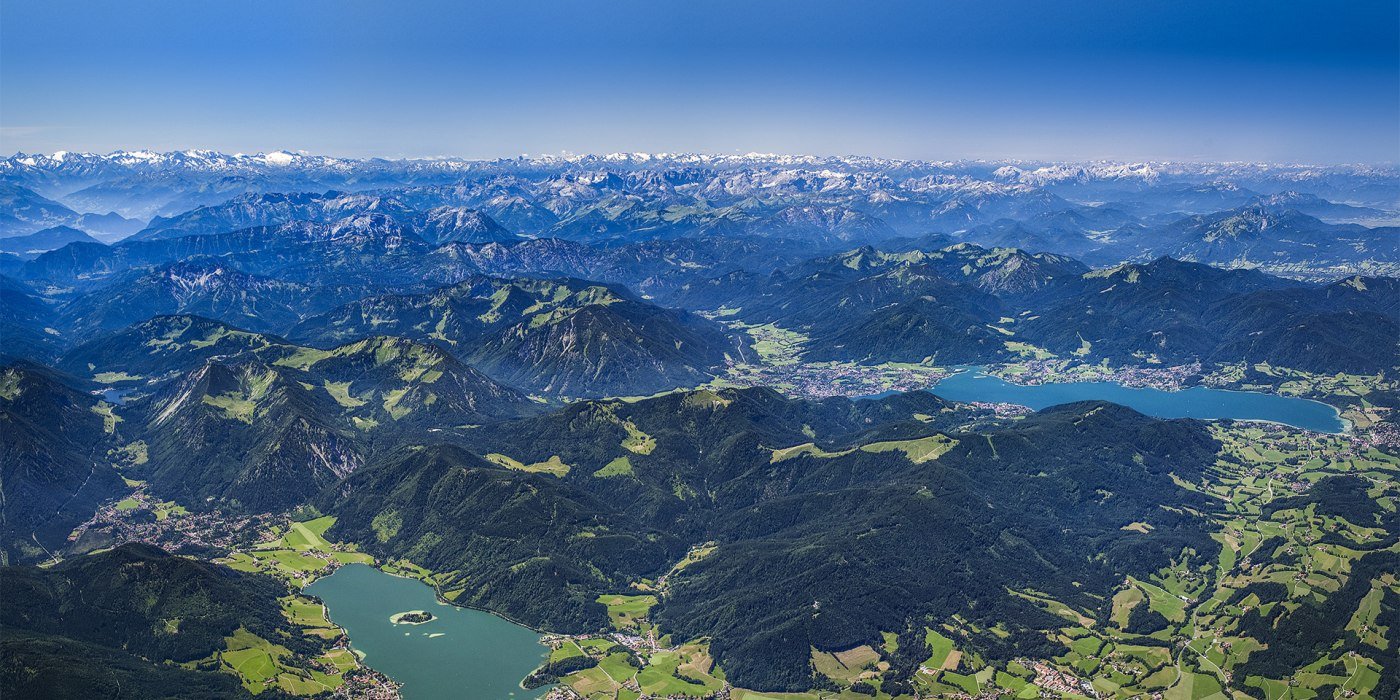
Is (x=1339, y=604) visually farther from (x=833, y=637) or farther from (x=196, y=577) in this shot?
(x=196, y=577)

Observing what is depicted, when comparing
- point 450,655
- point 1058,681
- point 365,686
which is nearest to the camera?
point 1058,681

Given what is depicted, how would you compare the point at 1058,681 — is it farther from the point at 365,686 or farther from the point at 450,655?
the point at 365,686

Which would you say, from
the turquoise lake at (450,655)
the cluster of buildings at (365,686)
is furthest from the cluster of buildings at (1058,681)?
the cluster of buildings at (365,686)

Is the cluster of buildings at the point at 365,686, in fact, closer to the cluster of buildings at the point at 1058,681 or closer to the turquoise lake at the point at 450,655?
the turquoise lake at the point at 450,655

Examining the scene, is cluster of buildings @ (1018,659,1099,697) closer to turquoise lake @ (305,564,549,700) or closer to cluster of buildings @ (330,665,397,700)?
turquoise lake @ (305,564,549,700)

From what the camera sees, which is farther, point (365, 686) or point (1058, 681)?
point (365, 686)

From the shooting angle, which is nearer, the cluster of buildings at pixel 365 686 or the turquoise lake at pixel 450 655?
the cluster of buildings at pixel 365 686

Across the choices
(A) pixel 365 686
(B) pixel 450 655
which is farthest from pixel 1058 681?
(A) pixel 365 686

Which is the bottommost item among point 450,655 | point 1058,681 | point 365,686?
point 450,655

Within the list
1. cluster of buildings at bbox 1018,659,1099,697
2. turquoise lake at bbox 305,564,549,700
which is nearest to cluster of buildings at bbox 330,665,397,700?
turquoise lake at bbox 305,564,549,700

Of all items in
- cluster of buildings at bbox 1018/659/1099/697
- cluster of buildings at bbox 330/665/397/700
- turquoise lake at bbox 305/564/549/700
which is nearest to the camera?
cluster of buildings at bbox 1018/659/1099/697

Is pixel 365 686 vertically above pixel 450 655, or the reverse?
pixel 365 686
